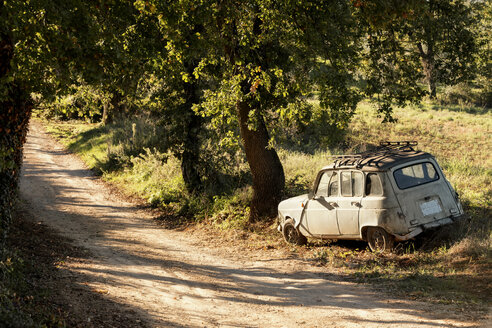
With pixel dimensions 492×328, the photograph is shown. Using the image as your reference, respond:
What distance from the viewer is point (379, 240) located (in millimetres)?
10258

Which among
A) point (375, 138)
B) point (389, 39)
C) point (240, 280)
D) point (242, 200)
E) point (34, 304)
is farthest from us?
point (375, 138)

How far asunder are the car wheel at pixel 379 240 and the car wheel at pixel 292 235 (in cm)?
217

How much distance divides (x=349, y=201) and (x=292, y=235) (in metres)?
2.36

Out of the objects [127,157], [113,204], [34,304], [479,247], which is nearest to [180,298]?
[34,304]

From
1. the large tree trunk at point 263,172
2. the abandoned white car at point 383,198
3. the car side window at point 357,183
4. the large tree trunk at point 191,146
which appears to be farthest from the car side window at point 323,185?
the large tree trunk at point 191,146

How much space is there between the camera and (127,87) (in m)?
9.95

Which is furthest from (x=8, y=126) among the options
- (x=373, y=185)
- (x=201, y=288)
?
(x=373, y=185)

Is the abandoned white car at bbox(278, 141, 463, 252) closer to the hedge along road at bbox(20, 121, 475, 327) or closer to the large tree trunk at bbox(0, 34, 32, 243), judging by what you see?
the hedge along road at bbox(20, 121, 475, 327)

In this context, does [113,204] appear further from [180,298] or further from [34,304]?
[34,304]

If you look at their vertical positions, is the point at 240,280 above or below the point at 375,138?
below

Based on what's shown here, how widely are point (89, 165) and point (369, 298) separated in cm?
2023

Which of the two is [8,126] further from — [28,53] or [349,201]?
[349,201]

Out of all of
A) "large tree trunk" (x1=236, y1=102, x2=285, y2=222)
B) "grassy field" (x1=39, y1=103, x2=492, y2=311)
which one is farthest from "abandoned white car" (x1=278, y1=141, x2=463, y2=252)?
"large tree trunk" (x1=236, y1=102, x2=285, y2=222)

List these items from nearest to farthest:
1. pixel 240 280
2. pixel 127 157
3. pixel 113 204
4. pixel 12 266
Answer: pixel 12 266, pixel 240 280, pixel 113 204, pixel 127 157
